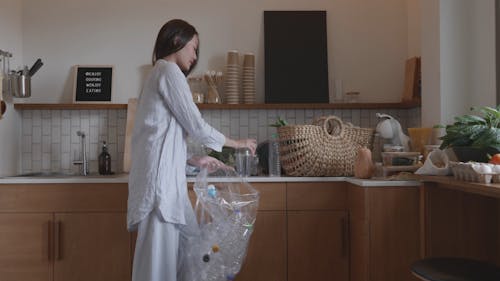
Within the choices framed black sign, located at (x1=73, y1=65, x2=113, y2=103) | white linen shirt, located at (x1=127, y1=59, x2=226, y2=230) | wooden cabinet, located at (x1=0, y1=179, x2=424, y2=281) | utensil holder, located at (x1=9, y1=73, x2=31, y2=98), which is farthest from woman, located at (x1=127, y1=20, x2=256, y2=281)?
utensil holder, located at (x1=9, y1=73, x2=31, y2=98)

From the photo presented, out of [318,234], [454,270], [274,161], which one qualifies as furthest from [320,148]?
[454,270]

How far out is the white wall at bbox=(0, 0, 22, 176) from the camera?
2.99 meters

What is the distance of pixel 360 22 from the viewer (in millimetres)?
3295

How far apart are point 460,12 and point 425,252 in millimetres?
1321

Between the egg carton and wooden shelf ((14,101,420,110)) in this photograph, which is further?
wooden shelf ((14,101,420,110))

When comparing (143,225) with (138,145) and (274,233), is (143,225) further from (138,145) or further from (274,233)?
(274,233)

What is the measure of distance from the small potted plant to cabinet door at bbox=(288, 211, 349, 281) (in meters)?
0.77

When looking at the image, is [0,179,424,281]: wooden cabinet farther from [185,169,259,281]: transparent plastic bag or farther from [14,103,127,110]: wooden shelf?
[14,103,127,110]: wooden shelf

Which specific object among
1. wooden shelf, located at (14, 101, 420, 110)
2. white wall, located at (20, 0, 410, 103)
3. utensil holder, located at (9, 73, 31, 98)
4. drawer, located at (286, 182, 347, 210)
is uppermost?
white wall, located at (20, 0, 410, 103)

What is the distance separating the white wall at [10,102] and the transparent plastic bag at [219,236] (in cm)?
159

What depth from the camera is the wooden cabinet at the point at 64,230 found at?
2.66 m

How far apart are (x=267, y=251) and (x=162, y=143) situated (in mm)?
974

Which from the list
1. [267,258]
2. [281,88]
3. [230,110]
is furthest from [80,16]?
[267,258]

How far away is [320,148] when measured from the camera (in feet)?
8.57
